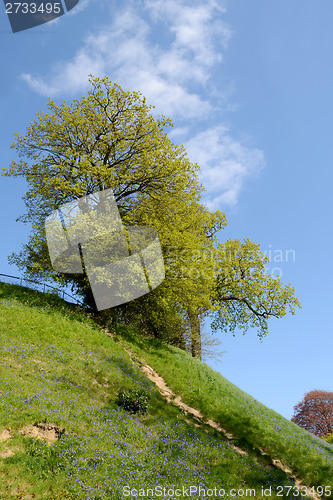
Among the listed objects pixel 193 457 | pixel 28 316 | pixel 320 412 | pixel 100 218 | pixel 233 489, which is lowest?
pixel 320 412

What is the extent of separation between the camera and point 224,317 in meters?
33.9

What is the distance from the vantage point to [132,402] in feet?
48.5

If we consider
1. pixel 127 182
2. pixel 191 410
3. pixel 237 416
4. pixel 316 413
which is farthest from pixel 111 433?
pixel 316 413

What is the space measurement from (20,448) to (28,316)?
11.7m

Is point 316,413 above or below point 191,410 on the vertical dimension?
below

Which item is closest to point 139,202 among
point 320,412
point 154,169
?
point 154,169

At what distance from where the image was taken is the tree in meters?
48.6

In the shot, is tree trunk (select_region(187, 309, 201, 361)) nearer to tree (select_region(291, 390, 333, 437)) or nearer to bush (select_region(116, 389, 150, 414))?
bush (select_region(116, 389, 150, 414))

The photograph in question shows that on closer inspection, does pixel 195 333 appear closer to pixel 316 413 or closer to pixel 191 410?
pixel 191 410

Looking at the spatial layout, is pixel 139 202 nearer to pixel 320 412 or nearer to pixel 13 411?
pixel 13 411

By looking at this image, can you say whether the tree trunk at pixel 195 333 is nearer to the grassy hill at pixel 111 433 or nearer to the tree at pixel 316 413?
the grassy hill at pixel 111 433

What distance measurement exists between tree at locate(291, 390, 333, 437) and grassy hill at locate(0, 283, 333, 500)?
3458cm

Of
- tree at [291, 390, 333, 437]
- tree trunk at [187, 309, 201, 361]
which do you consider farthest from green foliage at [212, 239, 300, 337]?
tree at [291, 390, 333, 437]

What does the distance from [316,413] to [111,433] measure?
47532mm
